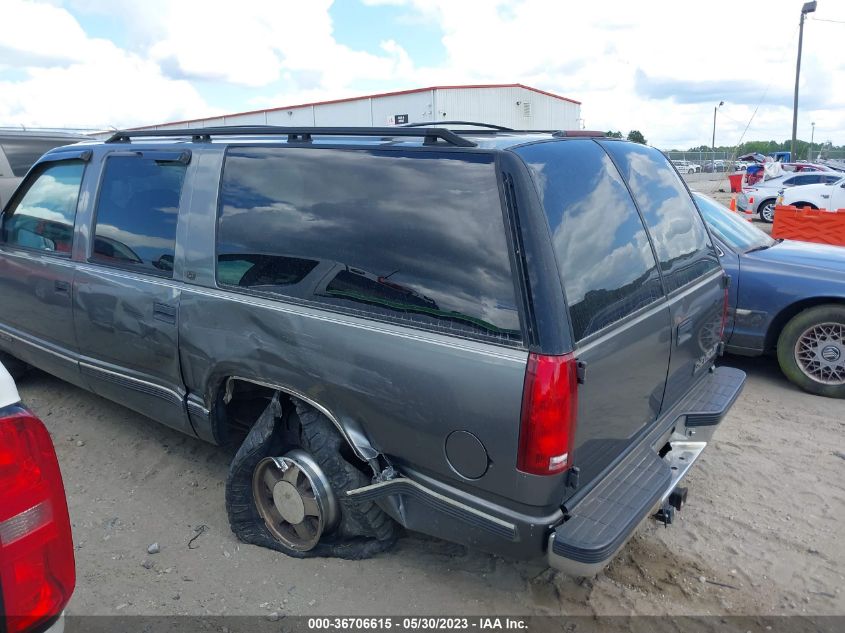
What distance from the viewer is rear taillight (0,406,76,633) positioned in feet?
4.97

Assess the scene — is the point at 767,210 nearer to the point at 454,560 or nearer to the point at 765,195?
the point at 765,195

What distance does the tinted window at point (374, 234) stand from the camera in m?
2.30

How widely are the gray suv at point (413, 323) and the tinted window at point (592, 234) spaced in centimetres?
1

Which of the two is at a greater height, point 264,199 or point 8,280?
point 264,199

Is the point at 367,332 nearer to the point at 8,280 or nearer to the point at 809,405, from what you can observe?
the point at 8,280

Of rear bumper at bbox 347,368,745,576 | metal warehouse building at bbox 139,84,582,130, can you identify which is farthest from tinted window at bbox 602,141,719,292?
metal warehouse building at bbox 139,84,582,130

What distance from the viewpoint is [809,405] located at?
4926 mm

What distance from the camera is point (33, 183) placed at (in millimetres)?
4316

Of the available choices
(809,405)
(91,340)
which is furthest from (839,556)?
(91,340)

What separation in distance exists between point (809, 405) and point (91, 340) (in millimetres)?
5142

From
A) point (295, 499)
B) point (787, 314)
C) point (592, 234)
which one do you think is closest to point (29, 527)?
point (295, 499)

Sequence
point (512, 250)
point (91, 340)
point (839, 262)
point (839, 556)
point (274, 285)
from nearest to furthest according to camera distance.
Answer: point (512, 250), point (274, 285), point (839, 556), point (91, 340), point (839, 262)

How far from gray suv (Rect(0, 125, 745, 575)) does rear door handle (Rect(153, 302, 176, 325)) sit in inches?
0.5

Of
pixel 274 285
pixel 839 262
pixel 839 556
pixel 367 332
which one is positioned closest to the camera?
pixel 367 332
